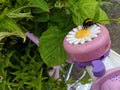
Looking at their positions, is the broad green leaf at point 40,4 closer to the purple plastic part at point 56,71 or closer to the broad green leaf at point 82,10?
the broad green leaf at point 82,10

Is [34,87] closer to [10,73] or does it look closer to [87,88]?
[10,73]

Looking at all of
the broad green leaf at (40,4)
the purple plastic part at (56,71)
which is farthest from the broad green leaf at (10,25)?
the purple plastic part at (56,71)

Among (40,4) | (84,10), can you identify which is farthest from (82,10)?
(40,4)

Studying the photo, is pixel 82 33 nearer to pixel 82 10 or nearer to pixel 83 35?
pixel 83 35

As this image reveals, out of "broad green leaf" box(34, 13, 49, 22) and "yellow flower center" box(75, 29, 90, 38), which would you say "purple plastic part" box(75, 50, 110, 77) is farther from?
"broad green leaf" box(34, 13, 49, 22)

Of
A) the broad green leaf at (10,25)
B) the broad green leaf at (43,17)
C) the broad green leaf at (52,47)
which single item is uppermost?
the broad green leaf at (10,25)
